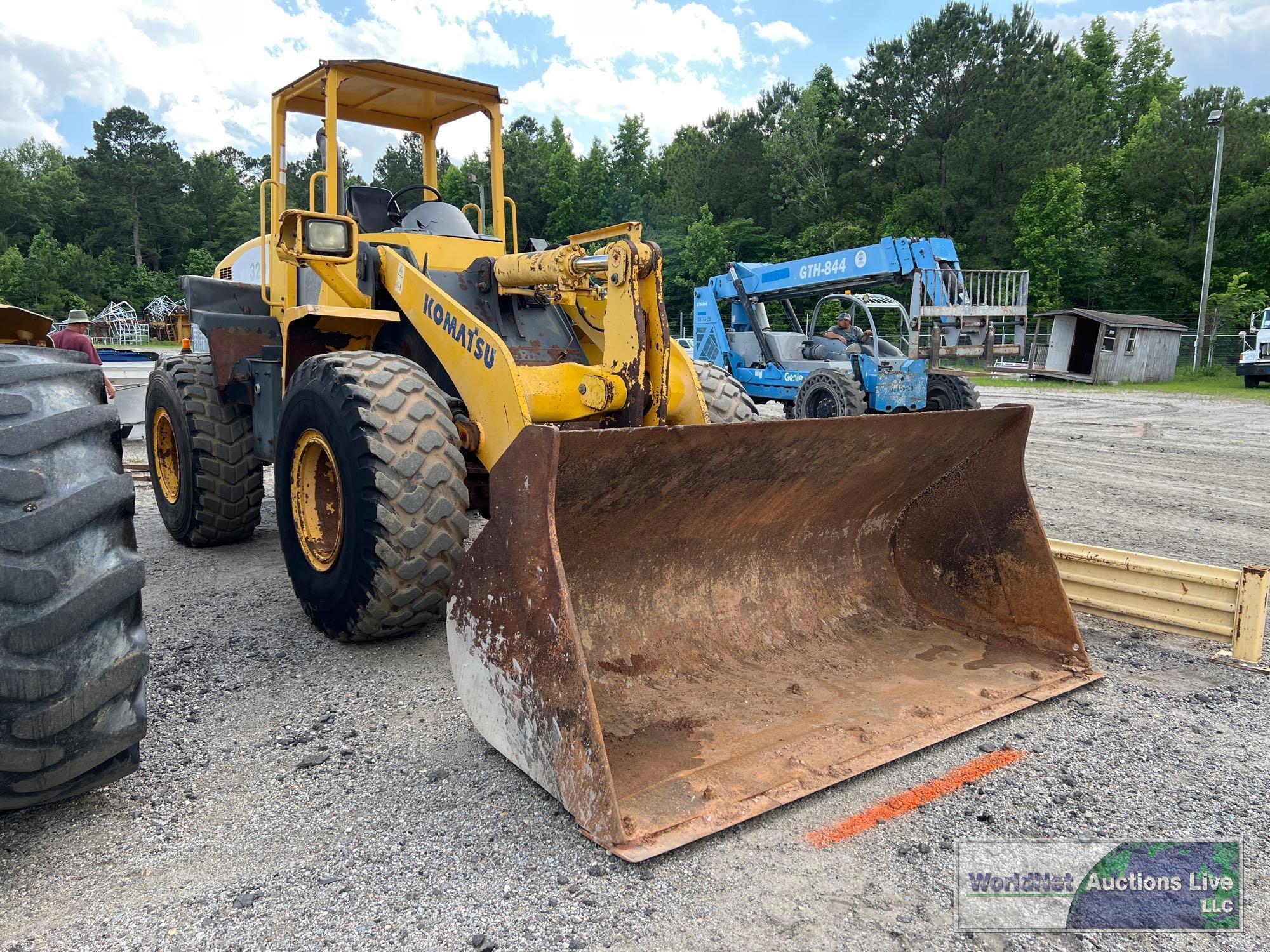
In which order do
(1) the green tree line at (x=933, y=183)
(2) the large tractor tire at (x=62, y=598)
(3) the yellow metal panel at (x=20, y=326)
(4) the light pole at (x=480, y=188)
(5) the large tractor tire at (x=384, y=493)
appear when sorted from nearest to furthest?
(2) the large tractor tire at (x=62, y=598), (3) the yellow metal panel at (x=20, y=326), (5) the large tractor tire at (x=384, y=493), (4) the light pole at (x=480, y=188), (1) the green tree line at (x=933, y=183)

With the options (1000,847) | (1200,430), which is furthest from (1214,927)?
(1200,430)

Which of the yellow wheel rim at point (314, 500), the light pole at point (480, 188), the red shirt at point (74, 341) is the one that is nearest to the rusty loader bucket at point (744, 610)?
the yellow wheel rim at point (314, 500)

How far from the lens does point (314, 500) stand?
4.06m

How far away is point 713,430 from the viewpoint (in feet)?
10.1

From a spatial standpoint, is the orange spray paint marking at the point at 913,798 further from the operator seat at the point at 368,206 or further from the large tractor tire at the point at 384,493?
the operator seat at the point at 368,206

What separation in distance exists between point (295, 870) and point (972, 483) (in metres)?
3.12

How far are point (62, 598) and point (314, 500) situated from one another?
2.02 m

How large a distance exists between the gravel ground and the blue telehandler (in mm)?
7098

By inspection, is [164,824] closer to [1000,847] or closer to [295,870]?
[295,870]

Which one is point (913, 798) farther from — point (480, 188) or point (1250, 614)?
point (480, 188)

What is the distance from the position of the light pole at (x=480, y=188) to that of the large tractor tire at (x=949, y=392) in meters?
7.33

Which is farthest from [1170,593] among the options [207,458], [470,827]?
[207,458]

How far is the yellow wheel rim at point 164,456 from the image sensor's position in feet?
19.4

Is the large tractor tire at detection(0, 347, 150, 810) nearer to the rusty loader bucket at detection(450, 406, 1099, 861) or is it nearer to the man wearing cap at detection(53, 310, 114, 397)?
the rusty loader bucket at detection(450, 406, 1099, 861)
